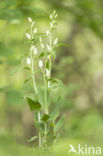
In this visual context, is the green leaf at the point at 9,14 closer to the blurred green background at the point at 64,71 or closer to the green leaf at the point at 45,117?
the blurred green background at the point at 64,71

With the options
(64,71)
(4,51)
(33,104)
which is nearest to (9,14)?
(4,51)

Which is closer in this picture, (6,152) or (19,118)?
(6,152)

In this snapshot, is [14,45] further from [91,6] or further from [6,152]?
[6,152]

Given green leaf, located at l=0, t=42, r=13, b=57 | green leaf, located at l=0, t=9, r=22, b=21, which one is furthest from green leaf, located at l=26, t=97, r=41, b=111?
green leaf, located at l=0, t=9, r=22, b=21

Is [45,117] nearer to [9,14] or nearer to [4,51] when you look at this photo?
[4,51]

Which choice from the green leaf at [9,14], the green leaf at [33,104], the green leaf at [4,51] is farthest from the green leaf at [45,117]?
the green leaf at [9,14]

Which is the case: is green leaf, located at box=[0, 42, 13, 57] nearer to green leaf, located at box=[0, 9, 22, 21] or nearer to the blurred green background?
the blurred green background

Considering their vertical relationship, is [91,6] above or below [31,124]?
above

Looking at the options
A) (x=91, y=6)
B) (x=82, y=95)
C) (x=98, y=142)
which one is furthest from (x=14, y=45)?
(x=98, y=142)
